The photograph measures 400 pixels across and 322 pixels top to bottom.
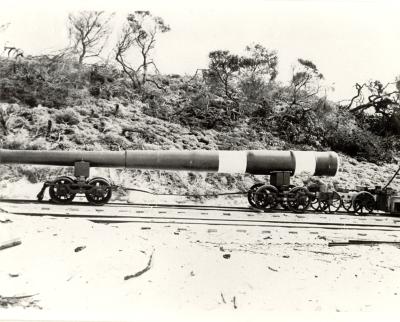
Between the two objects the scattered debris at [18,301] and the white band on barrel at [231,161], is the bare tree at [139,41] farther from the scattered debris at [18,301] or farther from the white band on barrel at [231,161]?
the scattered debris at [18,301]

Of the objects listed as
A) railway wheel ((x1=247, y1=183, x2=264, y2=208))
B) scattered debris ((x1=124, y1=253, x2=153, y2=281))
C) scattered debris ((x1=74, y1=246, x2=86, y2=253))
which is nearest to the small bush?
railway wheel ((x1=247, y1=183, x2=264, y2=208))

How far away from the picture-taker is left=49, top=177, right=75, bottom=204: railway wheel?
11.6 m

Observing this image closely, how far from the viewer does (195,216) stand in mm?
10719

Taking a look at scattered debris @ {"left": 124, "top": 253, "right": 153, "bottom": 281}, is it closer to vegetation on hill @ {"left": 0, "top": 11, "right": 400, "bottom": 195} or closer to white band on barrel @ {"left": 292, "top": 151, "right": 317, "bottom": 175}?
white band on barrel @ {"left": 292, "top": 151, "right": 317, "bottom": 175}

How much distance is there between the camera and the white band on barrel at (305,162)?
13.1 metres

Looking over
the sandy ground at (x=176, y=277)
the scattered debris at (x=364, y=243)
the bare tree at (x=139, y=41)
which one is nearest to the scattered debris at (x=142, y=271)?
the sandy ground at (x=176, y=277)

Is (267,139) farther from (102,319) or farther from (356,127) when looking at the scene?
(102,319)

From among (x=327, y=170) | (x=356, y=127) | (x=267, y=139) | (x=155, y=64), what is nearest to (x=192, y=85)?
(x=155, y=64)

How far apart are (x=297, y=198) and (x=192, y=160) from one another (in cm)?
313

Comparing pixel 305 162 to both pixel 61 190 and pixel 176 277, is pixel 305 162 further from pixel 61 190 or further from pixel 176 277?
pixel 176 277

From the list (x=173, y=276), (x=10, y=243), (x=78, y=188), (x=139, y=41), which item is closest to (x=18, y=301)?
(x=10, y=243)

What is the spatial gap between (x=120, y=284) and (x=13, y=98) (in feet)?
52.9

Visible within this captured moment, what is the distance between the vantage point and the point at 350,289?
6578mm

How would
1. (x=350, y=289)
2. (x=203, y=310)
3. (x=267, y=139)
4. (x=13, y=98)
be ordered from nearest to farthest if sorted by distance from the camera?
(x=203, y=310), (x=350, y=289), (x=13, y=98), (x=267, y=139)
